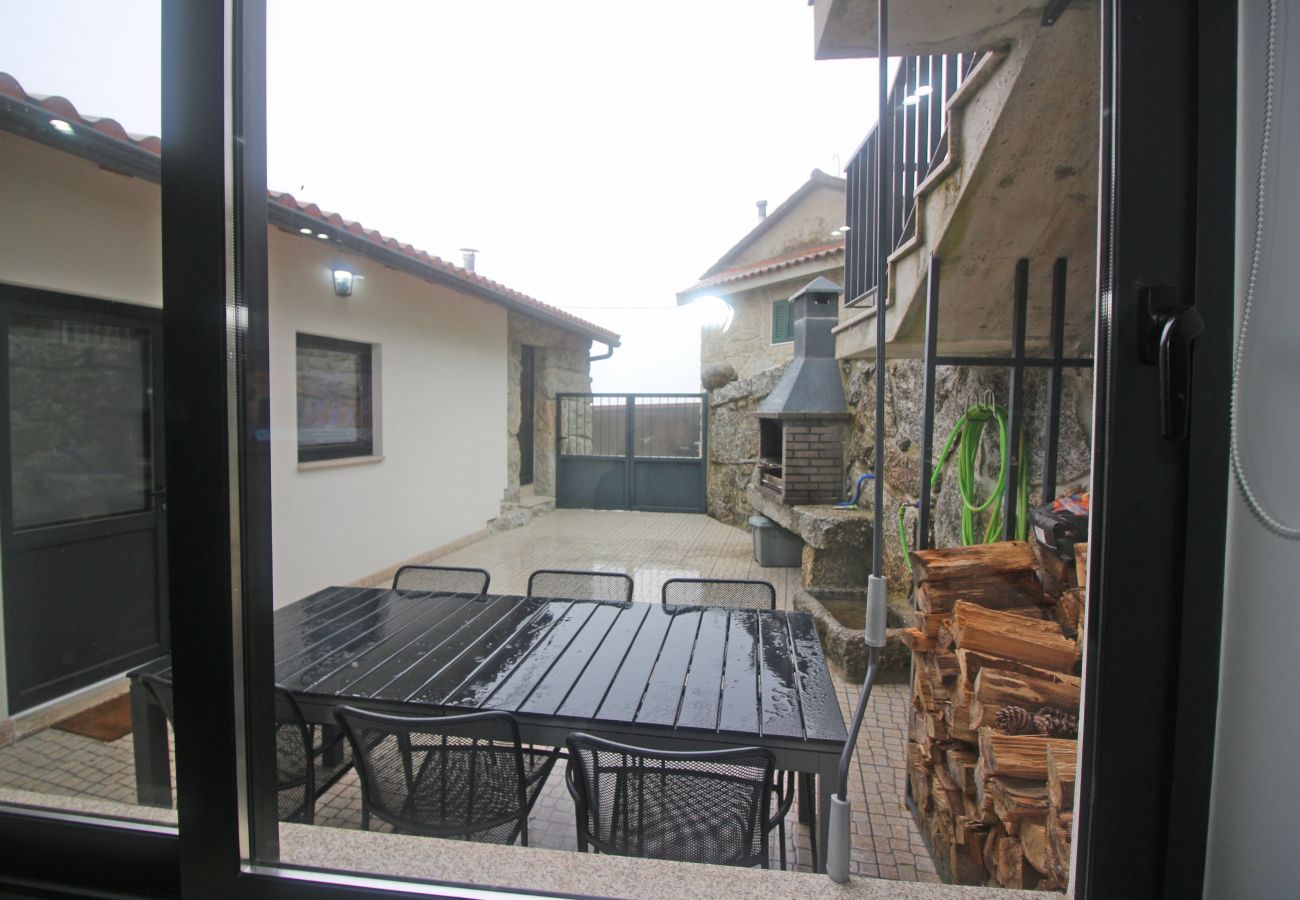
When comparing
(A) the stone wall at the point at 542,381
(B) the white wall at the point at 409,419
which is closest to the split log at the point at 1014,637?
(B) the white wall at the point at 409,419

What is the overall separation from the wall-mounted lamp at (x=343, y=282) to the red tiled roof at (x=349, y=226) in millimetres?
384

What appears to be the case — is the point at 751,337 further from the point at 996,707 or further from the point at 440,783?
the point at 440,783

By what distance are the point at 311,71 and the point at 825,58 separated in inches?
47.0

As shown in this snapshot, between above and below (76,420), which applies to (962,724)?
below

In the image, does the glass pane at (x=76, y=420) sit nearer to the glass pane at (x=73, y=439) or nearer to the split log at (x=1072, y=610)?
the glass pane at (x=73, y=439)

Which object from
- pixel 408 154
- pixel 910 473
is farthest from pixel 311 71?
pixel 910 473

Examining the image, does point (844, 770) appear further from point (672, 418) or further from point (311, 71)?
point (672, 418)

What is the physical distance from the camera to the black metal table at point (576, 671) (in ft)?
4.70

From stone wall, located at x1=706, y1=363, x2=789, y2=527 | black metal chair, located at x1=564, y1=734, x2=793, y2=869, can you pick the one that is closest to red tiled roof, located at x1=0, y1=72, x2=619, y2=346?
black metal chair, located at x1=564, y1=734, x2=793, y2=869

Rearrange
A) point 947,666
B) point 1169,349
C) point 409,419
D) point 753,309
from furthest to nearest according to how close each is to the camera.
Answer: point 753,309, point 409,419, point 947,666, point 1169,349

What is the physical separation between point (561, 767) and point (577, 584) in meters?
0.70

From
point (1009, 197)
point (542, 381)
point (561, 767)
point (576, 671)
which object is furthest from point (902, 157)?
point (542, 381)

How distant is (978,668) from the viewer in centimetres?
145

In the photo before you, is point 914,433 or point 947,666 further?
point 914,433
